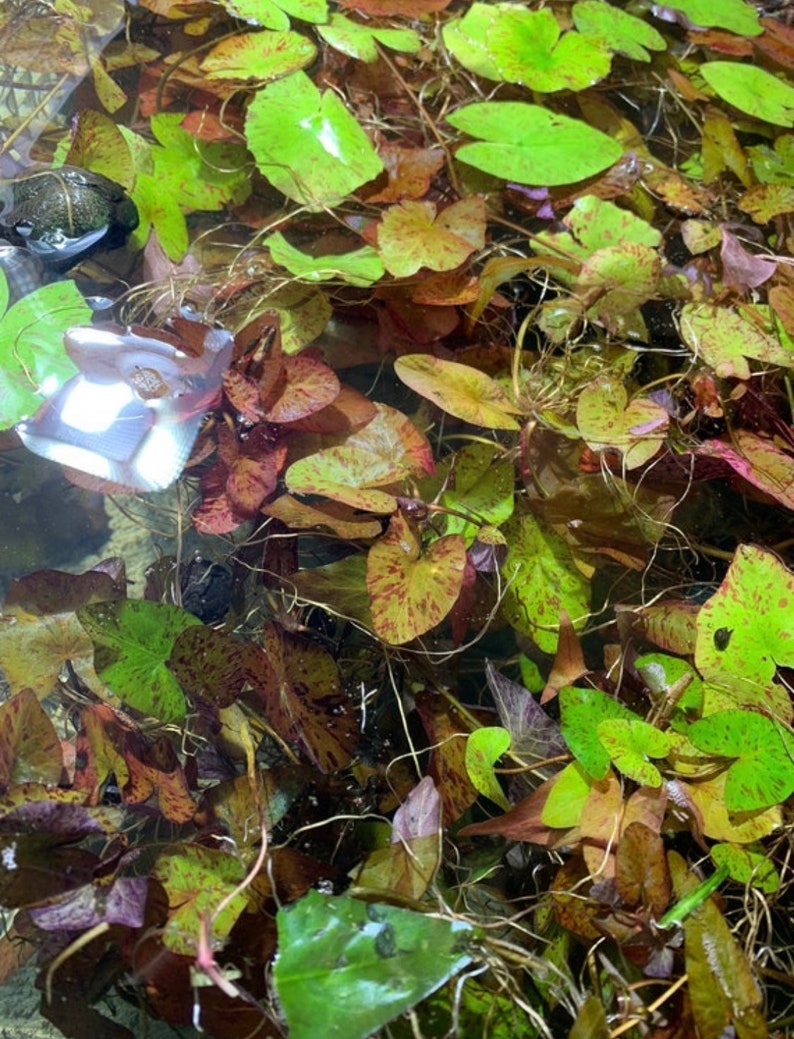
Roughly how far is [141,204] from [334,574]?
0.71 metres

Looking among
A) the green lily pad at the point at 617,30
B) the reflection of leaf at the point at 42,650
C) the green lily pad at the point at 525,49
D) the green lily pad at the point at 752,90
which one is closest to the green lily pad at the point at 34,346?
the reflection of leaf at the point at 42,650

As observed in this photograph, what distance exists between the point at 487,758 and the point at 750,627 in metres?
0.34

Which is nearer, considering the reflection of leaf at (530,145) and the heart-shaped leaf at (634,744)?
the heart-shaped leaf at (634,744)

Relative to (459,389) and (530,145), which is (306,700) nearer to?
(459,389)

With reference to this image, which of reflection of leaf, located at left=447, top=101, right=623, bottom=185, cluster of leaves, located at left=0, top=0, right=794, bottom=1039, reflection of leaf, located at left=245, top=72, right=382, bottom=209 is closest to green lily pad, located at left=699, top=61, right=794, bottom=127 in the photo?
cluster of leaves, located at left=0, top=0, right=794, bottom=1039

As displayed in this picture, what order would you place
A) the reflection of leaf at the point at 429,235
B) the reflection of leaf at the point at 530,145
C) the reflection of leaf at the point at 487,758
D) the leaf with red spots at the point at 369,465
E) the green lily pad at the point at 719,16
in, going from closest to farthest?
the reflection of leaf at the point at 487,758
the leaf with red spots at the point at 369,465
the reflection of leaf at the point at 429,235
the reflection of leaf at the point at 530,145
the green lily pad at the point at 719,16

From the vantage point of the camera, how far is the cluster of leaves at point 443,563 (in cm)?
78

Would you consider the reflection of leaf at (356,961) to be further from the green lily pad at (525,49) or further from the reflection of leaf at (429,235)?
the green lily pad at (525,49)

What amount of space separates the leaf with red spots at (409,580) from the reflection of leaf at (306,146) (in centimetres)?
57

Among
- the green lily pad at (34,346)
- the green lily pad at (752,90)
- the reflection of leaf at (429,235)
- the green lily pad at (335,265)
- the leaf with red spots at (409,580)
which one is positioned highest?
the green lily pad at (752,90)

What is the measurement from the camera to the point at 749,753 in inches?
33.7

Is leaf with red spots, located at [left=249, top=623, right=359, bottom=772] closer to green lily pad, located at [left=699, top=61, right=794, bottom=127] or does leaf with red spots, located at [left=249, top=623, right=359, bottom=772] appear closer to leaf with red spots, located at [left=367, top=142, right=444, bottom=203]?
leaf with red spots, located at [left=367, top=142, right=444, bottom=203]

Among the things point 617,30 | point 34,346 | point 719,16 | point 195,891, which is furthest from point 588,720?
point 719,16

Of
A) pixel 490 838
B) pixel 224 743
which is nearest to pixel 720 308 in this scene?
pixel 490 838
